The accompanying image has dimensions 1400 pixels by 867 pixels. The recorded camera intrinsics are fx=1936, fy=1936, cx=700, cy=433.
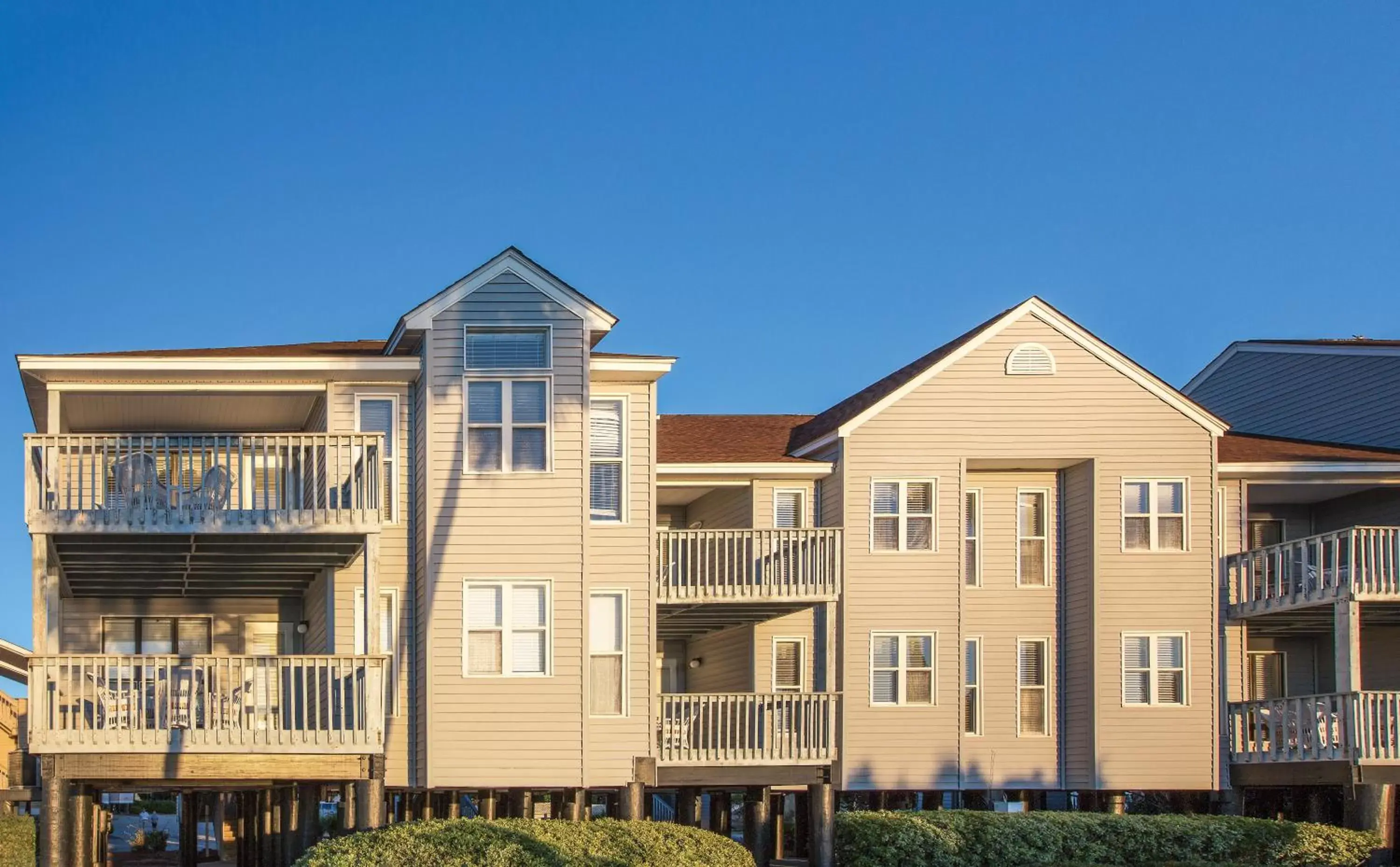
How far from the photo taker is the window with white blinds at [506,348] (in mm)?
30328

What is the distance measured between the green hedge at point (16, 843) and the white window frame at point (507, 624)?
26.1 ft

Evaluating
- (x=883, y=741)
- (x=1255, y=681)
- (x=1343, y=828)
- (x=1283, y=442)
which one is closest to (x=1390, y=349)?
(x=1283, y=442)

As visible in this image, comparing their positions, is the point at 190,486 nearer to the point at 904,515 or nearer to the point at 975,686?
the point at 904,515

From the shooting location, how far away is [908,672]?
3459 cm

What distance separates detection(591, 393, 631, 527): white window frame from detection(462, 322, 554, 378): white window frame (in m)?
1.06

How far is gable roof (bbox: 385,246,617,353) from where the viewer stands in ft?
98.8

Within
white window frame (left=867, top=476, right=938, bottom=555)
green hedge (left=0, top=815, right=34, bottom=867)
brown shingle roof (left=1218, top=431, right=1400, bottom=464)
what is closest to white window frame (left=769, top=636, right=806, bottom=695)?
white window frame (left=867, top=476, right=938, bottom=555)

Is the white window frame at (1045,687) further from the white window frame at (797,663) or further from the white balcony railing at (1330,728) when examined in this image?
the white window frame at (797,663)

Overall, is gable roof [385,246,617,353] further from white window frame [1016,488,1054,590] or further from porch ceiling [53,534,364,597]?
white window frame [1016,488,1054,590]

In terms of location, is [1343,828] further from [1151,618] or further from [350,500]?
[350,500]

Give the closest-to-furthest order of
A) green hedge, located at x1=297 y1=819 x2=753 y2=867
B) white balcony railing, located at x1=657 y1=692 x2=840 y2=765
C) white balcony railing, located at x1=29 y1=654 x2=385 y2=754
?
1. green hedge, located at x1=297 y1=819 x2=753 y2=867
2. white balcony railing, located at x1=29 y1=654 x2=385 y2=754
3. white balcony railing, located at x1=657 y1=692 x2=840 y2=765

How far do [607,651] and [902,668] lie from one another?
21.1ft

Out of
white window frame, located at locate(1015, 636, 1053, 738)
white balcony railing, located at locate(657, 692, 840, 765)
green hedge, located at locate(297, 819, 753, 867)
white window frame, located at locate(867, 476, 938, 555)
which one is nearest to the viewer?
green hedge, located at locate(297, 819, 753, 867)

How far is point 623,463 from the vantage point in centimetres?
3117
